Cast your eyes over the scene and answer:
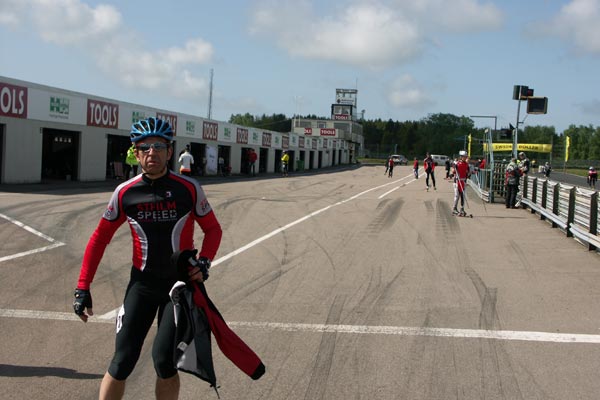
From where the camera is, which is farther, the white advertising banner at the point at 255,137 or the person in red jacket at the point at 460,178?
the white advertising banner at the point at 255,137

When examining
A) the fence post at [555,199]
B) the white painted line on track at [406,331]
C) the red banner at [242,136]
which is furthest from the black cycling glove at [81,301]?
the red banner at [242,136]

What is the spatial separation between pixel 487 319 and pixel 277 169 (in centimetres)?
5213

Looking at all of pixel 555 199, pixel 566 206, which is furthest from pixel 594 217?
pixel 555 199

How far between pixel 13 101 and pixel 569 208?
1958 centimetres

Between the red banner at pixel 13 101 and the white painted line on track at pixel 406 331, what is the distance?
1848 cm

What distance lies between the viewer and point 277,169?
5859cm

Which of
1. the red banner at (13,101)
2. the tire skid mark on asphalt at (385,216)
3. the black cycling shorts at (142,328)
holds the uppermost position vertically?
the red banner at (13,101)

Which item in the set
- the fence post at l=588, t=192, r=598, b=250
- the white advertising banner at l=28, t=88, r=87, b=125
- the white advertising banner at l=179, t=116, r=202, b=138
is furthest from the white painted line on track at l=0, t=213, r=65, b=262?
the white advertising banner at l=179, t=116, r=202, b=138

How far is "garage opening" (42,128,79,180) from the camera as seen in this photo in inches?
1107

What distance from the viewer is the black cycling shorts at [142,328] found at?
3.44m

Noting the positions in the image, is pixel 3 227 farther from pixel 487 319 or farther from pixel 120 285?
pixel 487 319

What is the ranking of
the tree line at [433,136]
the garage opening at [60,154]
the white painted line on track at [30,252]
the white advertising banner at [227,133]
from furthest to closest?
1. the tree line at [433,136]
2. the white advertising banner at [227,133]
3. the garage opening at [60,154]
4. the white painted line on track at [30,252]

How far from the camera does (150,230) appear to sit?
3.75m

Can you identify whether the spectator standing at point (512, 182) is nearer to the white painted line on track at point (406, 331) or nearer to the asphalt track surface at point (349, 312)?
the asphalt track surface at point (349, 312)
